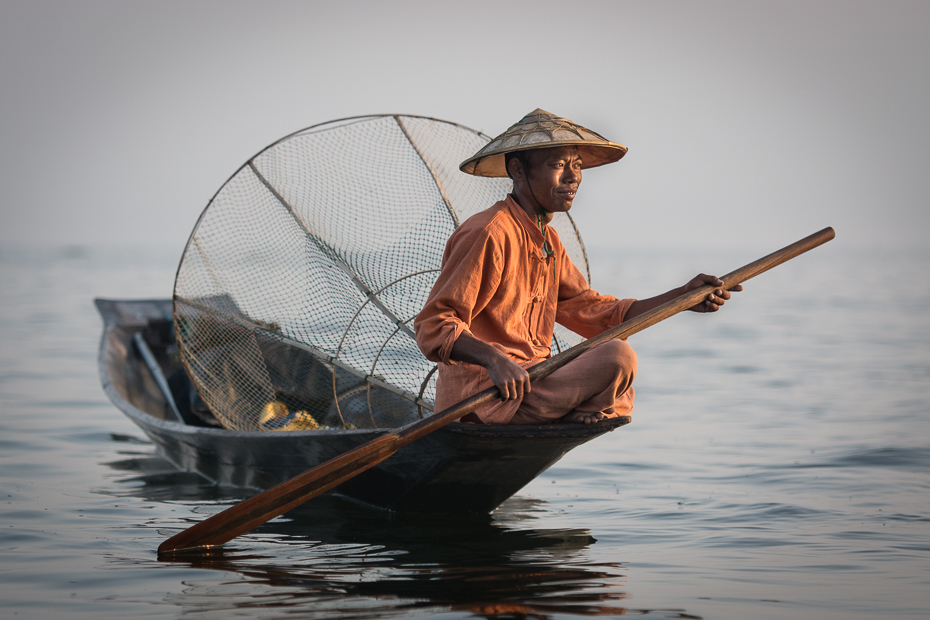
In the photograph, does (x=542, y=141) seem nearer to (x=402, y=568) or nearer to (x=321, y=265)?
(x=402, y=568)

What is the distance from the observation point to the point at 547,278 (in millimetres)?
3129

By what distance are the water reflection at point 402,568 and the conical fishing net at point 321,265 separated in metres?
0.65

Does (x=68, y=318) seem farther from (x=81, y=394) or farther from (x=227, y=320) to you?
(x=227, y=320)

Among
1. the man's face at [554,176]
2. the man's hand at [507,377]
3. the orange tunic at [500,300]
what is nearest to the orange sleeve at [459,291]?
the orange tunic at [500,300]

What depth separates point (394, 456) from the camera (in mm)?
3334

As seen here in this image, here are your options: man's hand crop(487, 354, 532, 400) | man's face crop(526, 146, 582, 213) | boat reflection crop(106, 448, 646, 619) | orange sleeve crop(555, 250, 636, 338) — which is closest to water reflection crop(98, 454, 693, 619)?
boat reflection crop(106, 448, 646, 619)

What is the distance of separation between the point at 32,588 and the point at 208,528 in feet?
1.83

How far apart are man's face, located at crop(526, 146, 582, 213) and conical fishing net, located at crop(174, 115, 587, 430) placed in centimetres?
126

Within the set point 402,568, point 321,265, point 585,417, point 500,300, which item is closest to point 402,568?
point 402,568

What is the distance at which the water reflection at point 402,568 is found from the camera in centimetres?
266

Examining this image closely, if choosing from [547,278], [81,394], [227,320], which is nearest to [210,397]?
[227,320]

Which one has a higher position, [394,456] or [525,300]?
[525,300]

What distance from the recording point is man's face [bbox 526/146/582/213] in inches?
117

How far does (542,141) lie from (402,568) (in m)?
1.48
